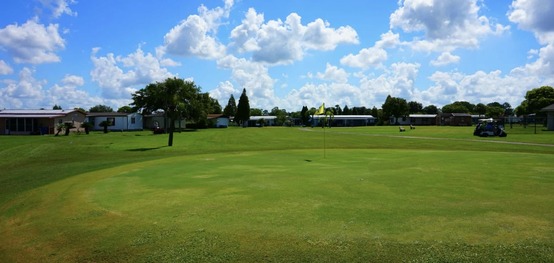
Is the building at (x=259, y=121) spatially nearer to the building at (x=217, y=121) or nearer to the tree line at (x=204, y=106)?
the tree line at (x=204, y=106)

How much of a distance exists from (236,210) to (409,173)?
347 inches

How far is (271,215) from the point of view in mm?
8578

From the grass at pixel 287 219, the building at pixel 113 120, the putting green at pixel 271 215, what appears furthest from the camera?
the building at pixel 113 120

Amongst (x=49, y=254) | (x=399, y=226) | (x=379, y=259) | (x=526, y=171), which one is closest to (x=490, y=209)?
(x=399, y=226)

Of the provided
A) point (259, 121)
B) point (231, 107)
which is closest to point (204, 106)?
point (259, 121)

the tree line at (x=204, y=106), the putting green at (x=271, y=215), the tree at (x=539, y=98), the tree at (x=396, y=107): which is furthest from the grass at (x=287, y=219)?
the tree at (x=396, y=107)

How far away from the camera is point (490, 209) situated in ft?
29.3

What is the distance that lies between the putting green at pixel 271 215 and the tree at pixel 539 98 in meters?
105

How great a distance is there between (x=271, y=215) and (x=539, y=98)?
11821cm

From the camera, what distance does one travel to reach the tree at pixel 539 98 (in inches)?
3949

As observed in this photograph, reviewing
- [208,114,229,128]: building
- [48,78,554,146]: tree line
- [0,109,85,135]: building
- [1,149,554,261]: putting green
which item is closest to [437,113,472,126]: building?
[48,78,554,146]: tree line

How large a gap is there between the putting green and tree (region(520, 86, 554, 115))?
345 ft

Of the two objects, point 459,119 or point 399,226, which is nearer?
point 399,226

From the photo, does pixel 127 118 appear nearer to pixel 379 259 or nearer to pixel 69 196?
pixel 69 196
